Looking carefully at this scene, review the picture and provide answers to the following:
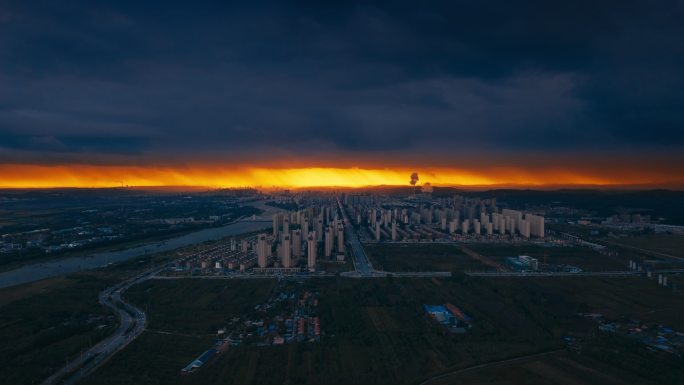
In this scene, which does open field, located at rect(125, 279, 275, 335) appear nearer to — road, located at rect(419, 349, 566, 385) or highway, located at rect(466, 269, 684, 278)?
road, located at rect(419, 349, 566, 385)

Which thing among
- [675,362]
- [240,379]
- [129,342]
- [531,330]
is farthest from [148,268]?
[675,362]

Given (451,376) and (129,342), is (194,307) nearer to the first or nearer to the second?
(129,342)

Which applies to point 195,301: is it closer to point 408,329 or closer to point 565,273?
point 408,329

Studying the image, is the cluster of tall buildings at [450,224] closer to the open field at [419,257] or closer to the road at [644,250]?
the open field at [419,257]

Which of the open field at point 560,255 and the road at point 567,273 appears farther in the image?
the open field at point 560,255

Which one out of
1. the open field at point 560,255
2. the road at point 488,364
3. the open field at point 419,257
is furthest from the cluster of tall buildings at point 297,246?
the road at point 488,364

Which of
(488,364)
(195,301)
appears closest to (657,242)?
(488,364)
